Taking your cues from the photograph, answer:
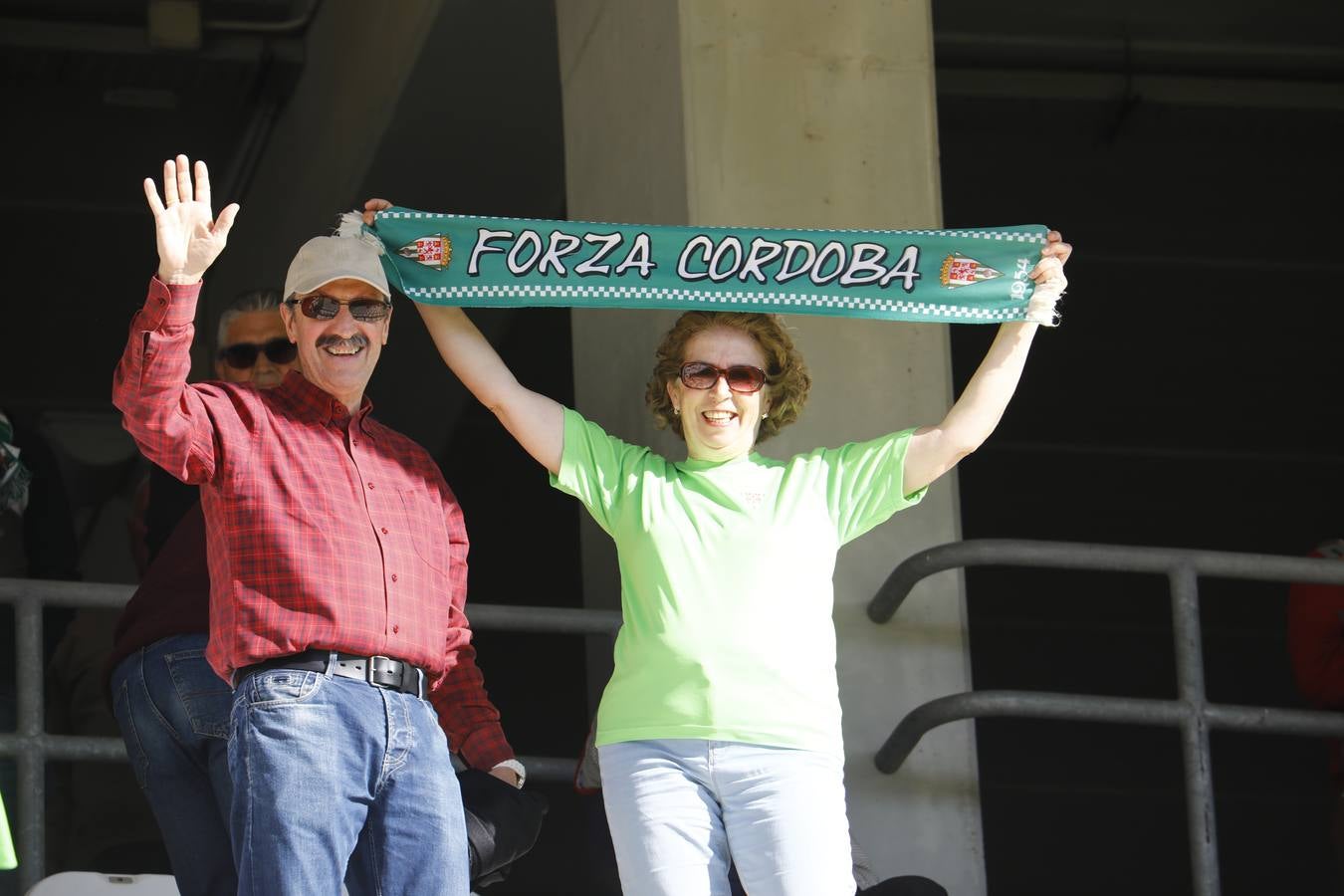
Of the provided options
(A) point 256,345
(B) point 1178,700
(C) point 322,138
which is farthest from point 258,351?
(C) point 322,138

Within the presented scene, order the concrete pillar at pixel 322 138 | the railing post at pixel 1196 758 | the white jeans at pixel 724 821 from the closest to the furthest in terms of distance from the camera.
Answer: the white jeans at pixel 724 821, the railing post at pixel 1196 758, the concrete pillar at pixel 322 138

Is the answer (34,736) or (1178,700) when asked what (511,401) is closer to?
(34,736)

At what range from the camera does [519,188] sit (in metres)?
9.41

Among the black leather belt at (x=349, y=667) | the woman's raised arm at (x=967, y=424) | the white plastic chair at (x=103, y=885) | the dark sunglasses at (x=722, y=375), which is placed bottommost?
the white plastic chair at (x=103, y=885)

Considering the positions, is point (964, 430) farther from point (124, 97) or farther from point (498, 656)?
point (498, 656)

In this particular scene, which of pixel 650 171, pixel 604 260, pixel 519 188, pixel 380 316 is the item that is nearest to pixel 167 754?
pixel 380 316

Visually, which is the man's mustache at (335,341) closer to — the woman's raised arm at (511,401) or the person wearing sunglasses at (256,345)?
the woman's raised arm at (511,401)

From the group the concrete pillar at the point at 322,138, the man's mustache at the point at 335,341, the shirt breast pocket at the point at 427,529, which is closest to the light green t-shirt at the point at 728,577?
the shirt breast pocket at the point at 427,529

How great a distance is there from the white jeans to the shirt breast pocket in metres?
0.51

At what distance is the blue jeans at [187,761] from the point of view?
3.91m

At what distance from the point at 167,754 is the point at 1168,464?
1246 cm

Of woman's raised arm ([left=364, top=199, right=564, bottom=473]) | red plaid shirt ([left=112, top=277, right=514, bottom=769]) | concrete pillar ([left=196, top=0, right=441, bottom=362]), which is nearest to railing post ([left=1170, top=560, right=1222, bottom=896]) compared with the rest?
woman's raised arm ([left=364, top=199, right=564, bottom=473])

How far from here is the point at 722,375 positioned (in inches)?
165

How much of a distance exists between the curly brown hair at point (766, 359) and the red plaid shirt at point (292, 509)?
553mm
